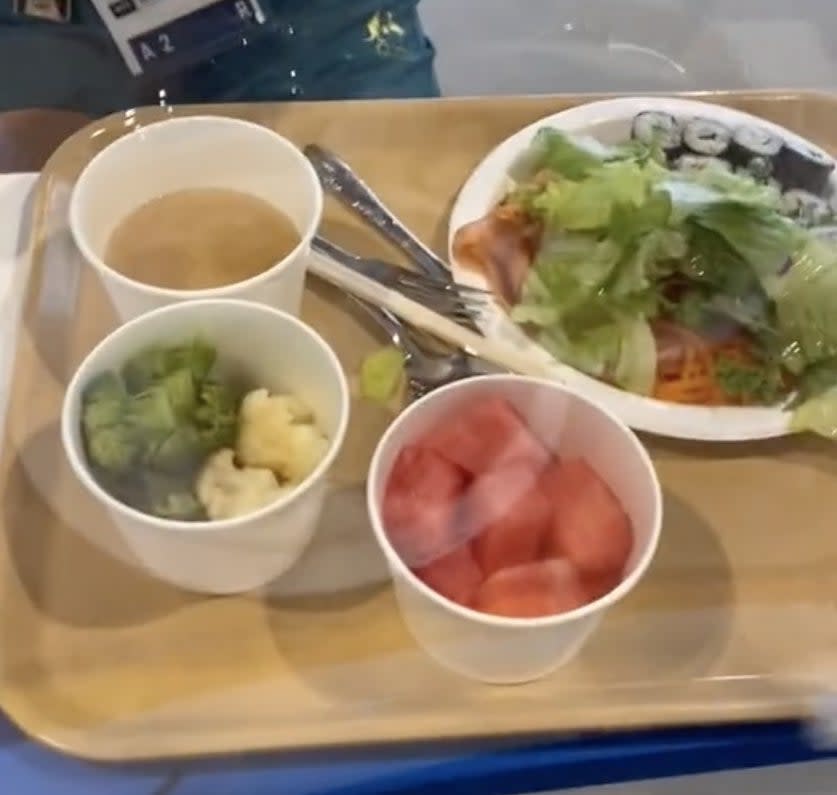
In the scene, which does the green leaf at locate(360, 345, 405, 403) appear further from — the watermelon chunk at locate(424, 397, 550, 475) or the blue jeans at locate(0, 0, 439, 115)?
the blue jeans at locate(0, 0, 439, 115)

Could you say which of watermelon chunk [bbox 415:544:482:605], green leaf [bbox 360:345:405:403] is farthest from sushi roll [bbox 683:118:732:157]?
watermelon chunk [bbox 415:544:482:605]

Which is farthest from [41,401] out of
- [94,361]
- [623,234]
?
[623,234]

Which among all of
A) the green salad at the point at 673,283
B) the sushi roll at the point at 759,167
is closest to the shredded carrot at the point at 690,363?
the green salad at the point at 673,283

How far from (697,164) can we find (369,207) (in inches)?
7.4

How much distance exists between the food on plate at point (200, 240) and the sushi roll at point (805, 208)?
0.92ft

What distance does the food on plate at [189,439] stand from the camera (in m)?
0.54

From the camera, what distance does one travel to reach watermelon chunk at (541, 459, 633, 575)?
0.54 m

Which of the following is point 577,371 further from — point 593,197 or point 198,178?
point 198,178

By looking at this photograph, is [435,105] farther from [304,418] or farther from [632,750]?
[632,750]

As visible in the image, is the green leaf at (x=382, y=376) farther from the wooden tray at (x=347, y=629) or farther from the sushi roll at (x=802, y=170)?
the sushi roll at (x=802, y=170)

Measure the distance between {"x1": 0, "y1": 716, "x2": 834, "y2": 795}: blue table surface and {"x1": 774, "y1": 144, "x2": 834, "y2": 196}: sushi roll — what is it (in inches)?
12.9

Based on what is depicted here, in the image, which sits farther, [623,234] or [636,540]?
[623,234]

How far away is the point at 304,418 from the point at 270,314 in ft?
0.16

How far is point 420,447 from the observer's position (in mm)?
564
